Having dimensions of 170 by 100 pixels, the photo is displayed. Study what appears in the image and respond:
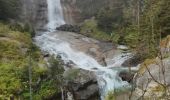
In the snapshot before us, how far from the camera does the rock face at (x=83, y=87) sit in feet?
63.0

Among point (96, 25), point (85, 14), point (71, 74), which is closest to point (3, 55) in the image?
point (71, 74)

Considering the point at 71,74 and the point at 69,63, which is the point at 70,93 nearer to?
the point at 71,74

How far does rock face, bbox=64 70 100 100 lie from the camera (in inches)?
756

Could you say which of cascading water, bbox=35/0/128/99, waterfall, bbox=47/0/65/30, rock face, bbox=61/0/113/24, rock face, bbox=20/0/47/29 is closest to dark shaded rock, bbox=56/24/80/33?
cascading water, bbox=35/0/128/99

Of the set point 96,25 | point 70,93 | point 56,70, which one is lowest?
point 70,93

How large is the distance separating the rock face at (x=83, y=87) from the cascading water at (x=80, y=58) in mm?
564

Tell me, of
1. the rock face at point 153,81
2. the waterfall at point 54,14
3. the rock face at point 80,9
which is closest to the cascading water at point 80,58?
the waterfall at point 54,14

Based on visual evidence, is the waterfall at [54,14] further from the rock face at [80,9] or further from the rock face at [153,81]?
the rock face at [153,81]

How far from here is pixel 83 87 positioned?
19.4m

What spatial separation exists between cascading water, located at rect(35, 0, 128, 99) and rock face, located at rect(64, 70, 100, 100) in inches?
22.2

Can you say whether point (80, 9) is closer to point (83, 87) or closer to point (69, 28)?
point (69, 28)

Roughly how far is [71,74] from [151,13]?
618cm

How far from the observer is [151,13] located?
22.0 meters

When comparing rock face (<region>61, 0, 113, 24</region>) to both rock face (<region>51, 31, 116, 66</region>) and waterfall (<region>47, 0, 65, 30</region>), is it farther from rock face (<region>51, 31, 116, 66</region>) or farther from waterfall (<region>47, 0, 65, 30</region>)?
rock face (<region>51, 31, 116, 66</region>)
